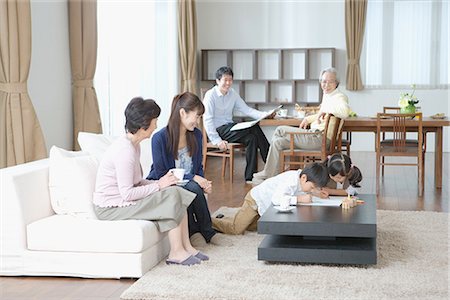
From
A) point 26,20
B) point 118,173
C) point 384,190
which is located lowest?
point 384,190

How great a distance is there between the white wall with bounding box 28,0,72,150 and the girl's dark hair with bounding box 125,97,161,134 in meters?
2.13

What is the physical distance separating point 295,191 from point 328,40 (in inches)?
267

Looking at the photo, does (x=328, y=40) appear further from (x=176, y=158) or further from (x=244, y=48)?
(x=176, y=158)

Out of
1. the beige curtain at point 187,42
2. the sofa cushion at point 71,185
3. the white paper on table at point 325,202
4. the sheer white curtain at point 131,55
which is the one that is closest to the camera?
the sofa cushion at point 71,185

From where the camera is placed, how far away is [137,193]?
4.28m

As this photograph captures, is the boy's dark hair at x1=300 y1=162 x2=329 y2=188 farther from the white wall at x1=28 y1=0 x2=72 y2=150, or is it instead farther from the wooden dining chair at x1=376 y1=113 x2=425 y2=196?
the white wall at x1=28 y1=0 x2=72 y2=150

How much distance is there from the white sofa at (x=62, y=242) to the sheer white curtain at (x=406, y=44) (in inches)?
297

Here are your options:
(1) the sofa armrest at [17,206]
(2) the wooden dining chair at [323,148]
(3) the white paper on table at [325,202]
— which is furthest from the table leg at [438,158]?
(1) the sofa armrest at [17,206]

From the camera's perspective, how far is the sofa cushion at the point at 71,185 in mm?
4371

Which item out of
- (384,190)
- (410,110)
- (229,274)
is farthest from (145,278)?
(410,110)

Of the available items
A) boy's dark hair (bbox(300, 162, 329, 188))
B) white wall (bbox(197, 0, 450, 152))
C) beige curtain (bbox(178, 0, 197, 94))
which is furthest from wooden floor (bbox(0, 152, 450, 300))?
boy's dark hair (bbox(300, 162, 329, 188))

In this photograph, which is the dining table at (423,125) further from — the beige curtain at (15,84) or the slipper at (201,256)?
the slipper at (201,256)

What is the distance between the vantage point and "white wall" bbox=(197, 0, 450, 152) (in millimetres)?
11117

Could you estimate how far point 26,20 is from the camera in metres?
5.76
